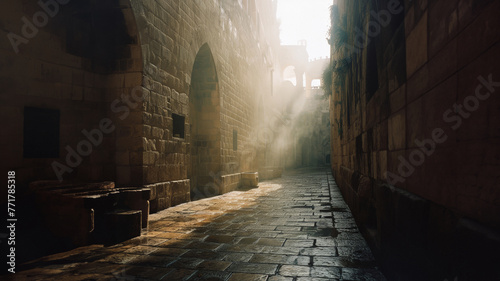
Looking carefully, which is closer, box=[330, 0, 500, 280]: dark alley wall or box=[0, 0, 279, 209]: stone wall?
box=[330, 0, 500, 280]: dark alley wall

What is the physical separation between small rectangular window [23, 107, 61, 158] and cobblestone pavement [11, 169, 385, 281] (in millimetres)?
1896

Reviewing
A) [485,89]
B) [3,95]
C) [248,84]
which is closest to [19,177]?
[3,95]

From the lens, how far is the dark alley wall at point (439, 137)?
105 centimetres

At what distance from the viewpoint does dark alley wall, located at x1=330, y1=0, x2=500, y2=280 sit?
3.45ft

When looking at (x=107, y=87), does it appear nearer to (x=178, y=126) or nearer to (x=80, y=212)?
(x=178, y=126)

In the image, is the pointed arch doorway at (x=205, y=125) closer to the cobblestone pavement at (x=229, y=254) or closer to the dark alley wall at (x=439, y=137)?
the cobblestone pavement at (x=229, y=254)

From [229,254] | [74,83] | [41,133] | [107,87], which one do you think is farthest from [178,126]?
[229,254]

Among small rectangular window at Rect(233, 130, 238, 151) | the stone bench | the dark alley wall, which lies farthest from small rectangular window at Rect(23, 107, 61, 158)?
small rectangular window at Rect(233, 130, 238, 151)

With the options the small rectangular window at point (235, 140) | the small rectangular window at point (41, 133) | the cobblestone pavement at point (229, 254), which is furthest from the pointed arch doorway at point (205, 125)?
the small rectangular window at point (41, 133)

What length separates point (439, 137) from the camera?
58.2 inches

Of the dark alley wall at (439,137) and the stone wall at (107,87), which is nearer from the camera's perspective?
the dark alley wall at (439,137)

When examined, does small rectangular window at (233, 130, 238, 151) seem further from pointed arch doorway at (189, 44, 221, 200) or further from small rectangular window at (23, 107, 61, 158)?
small rectangular window at (23, 107, 61, 158)

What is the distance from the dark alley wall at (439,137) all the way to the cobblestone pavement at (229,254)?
574 millimetres

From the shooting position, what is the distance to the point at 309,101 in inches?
1224
